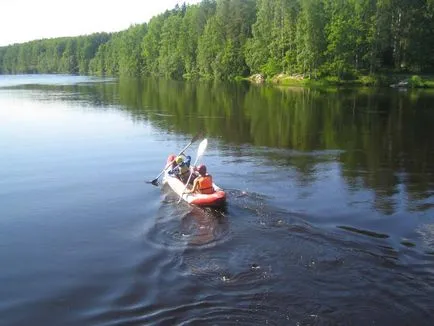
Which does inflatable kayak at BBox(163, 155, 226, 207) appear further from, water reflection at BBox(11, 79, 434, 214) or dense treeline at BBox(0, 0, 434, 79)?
dense treeline at BBox(0, 0, 434, 79)

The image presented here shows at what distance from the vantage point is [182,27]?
124 metres

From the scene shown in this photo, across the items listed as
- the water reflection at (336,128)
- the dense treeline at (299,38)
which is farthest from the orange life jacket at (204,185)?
the dense treeline at (299,38)

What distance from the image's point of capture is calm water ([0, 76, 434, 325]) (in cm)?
1078

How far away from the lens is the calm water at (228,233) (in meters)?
10.8

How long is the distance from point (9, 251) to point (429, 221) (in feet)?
43.9

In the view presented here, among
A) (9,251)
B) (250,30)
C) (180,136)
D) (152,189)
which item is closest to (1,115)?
(180,136)

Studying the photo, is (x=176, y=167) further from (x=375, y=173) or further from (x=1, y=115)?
(x=1, y=115)

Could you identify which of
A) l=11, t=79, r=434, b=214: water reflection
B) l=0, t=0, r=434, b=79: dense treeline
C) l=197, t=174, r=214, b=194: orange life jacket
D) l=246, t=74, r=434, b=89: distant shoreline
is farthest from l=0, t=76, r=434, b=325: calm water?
l=0, t=0, r=434, b=79: dense treeline

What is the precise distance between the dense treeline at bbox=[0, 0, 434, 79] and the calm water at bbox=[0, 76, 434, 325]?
156 feet

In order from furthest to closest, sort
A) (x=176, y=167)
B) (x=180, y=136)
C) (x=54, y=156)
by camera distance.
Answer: (x=180, y=136), (x=54, y=156), (x=176, y=167)

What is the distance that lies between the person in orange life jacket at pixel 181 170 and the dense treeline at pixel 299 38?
6079 cm

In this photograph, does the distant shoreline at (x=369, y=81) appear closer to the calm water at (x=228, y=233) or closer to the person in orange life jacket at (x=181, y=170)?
the calm water at (x=228, y=233)

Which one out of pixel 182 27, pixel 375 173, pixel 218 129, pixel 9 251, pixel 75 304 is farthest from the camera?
pixel 182 27

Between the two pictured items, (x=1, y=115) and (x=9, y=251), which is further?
(x=1, y=115)
